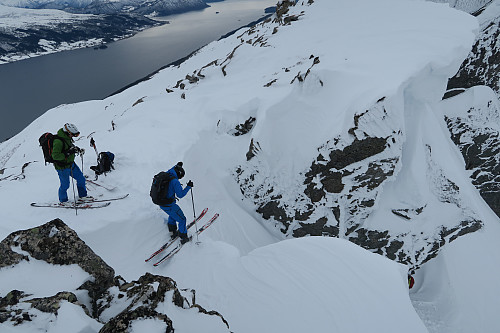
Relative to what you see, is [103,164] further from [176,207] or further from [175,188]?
A: [175,188]

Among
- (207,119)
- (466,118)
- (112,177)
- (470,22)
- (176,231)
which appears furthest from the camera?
(466,118)

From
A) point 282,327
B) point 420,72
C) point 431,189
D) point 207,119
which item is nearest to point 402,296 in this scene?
point 282,327

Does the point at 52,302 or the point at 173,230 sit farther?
the point at 173,230

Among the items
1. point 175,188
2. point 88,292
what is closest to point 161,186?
point 175,188

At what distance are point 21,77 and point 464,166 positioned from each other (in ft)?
458

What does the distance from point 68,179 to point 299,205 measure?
8.85 meters

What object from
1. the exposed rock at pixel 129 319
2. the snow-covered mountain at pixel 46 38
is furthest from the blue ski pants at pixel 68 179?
the snow-covered mountain at pixel 46 38

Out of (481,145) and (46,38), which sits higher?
(46,38)

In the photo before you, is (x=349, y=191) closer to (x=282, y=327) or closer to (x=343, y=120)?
(x=343, y=120)

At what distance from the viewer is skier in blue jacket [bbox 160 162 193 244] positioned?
761 cm

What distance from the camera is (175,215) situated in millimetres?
8266

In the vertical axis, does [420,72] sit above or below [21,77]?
above

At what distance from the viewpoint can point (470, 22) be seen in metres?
16.7

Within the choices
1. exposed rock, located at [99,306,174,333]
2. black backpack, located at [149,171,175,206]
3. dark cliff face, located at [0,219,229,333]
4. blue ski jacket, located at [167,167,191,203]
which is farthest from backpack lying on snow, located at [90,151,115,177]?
exposed rock, located at [99,306,174,333]
